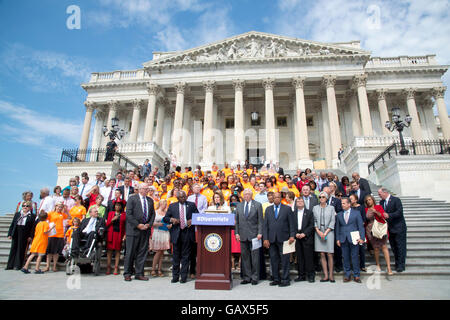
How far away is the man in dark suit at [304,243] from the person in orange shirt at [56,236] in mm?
6353

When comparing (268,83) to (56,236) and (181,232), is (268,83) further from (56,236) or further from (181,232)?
(56,236)

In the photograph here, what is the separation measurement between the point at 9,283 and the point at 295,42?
30.9 metres

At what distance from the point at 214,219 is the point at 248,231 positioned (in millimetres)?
1090

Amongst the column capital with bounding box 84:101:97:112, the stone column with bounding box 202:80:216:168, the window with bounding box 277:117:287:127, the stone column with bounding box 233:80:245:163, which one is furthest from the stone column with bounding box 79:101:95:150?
the window with bounding box 277:117:287:127

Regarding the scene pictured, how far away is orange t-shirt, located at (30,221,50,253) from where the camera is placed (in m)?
7.01

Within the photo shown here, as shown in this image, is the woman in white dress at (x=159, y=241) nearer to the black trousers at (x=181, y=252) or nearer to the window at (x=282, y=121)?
the black trousers at (x=181, y=252)

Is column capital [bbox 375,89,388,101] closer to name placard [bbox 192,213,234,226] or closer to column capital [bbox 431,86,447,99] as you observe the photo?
column capital [bbox 431,86,447,99]

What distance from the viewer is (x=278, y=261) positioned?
6031 mm

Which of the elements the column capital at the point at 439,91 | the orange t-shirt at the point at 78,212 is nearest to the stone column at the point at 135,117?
the orange t-shirt at the point at 78,212

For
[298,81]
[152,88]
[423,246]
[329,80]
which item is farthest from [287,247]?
[152,88]

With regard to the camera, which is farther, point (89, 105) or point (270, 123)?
point (89, 105)

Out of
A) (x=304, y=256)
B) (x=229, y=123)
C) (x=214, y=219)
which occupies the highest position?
(x=229, y=123)
